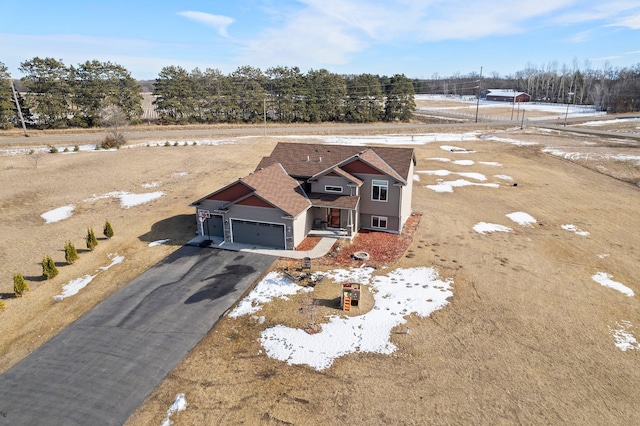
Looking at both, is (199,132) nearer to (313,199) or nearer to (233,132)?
(233,132)

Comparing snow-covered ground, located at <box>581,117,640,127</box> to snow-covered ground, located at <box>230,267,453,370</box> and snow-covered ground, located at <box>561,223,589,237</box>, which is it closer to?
snow-covered ground, located at <box>561,223,589,237</box>

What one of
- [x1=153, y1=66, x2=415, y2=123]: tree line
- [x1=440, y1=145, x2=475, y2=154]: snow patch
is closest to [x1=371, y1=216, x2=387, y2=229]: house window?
[x1=440, y1=145, x2=475, y2=154]: snow patch

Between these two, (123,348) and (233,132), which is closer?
(123,348)

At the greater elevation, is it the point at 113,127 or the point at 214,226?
the point at 113,127

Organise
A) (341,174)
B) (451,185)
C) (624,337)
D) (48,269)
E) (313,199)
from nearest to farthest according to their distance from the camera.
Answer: (624,337), (48,269), (341,174), (313,199), (451,185)

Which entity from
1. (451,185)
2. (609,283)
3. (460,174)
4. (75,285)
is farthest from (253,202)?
(460,174)

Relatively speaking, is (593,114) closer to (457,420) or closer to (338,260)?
(338,260)

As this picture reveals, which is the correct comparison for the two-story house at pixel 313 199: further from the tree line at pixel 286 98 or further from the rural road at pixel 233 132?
the tree line at pixel 286 98

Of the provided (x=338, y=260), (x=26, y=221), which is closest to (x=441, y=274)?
(x=338, y=260)
